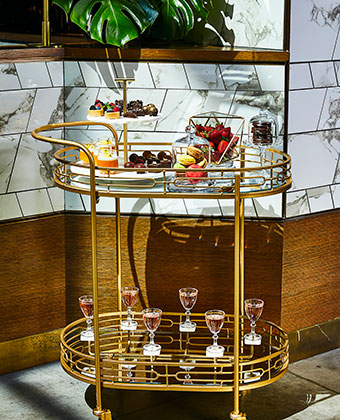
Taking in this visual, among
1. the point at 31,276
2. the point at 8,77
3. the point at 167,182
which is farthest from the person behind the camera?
the point at 31,276

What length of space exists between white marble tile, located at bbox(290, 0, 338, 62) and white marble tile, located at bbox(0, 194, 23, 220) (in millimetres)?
1239

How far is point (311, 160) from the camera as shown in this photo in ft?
10.4

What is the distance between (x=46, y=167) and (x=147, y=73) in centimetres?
57

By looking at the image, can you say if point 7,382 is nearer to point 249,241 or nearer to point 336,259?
point 249,241

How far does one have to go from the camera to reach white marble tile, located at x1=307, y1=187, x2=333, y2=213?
3219 millimetres

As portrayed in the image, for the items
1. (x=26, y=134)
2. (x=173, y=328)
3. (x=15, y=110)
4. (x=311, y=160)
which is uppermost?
(x=15, y=110)

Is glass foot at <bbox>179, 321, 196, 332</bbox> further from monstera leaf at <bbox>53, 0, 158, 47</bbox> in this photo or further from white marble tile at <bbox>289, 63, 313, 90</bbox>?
monstera leaf at <bbox>53, 0, 158, 47</bbox>

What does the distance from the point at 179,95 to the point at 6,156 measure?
0.73 meters

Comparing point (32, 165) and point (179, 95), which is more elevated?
point (179, 95)

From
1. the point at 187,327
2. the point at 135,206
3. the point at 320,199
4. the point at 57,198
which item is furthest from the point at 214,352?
the point at 57,198

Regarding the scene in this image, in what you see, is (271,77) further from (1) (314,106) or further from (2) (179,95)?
(2) (179,95)

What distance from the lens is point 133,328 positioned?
291cm

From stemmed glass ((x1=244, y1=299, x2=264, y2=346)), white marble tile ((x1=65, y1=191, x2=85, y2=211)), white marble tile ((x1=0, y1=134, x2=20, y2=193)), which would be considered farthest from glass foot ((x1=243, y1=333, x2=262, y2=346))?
white marble tile ((x1=0, y1=134, x2=20, y2=193))

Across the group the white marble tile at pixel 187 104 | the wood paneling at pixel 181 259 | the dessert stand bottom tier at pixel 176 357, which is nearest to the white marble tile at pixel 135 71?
the white marble tile at pixel 187 104
